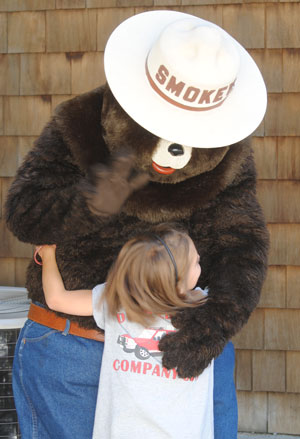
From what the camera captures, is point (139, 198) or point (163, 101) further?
point (139, 198)

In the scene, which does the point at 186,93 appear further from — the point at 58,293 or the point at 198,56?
the point at 58,293

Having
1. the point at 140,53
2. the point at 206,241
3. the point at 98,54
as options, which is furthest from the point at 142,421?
the point at 98,54

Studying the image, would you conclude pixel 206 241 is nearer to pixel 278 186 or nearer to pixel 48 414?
pixel 48 414

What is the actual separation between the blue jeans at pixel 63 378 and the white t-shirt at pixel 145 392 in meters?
0.16

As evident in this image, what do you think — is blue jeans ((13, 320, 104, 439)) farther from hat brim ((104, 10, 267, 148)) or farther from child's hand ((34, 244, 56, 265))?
hat brim ((104, 10, 267, 148))

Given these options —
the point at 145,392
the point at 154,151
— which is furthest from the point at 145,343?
the point at 154,151

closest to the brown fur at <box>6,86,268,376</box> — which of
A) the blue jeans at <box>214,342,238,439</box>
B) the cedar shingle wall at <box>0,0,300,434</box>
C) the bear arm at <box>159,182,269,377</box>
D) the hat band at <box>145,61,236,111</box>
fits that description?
the bear arm at <box>159,182,269,377</box>

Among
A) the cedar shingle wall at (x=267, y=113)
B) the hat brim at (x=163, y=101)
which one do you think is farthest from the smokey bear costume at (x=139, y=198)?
the cedar shingle wall at (x=267, y=113)

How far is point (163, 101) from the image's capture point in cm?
146

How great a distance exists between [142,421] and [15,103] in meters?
1.70

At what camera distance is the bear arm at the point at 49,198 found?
62.3 inches

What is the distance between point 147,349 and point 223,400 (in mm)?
372

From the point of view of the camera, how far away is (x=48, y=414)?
1733 millimetres

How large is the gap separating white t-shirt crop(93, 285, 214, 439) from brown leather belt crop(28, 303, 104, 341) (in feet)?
0.49
